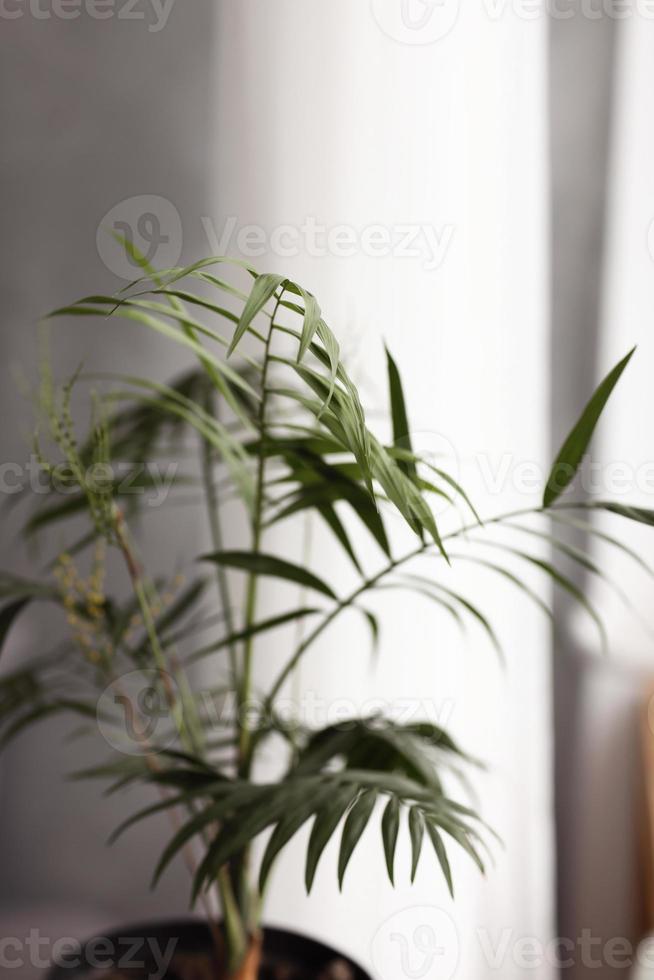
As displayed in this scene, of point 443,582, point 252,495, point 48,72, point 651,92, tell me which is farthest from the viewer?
point 48,72

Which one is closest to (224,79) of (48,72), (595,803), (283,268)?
(283,268)

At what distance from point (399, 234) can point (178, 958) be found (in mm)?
886

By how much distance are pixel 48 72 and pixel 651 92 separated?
35.7 inches

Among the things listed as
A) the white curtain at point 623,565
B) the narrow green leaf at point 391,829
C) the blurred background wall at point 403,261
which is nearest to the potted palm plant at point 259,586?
the narrow green leaf at point 391,829

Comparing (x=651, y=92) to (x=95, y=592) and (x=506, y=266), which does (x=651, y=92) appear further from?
(x=95, y=592)

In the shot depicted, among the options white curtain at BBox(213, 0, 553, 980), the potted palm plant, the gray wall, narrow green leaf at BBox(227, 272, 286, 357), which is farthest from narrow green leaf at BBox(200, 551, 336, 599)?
the gray wall

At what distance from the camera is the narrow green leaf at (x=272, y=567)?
27.9 inches

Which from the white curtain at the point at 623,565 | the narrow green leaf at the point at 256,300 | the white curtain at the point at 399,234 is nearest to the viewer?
the narrow green leaf at the point at 256,300

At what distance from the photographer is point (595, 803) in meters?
1.34

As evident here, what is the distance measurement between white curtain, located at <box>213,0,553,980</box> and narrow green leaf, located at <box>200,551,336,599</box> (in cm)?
36

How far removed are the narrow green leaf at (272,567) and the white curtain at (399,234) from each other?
0.36 meters

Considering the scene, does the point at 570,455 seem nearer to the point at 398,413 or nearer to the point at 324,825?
the point at 398,413

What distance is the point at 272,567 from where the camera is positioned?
717 mm

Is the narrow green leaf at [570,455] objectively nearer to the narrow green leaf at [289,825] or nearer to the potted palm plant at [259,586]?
the potted palm plant at [259,586]
